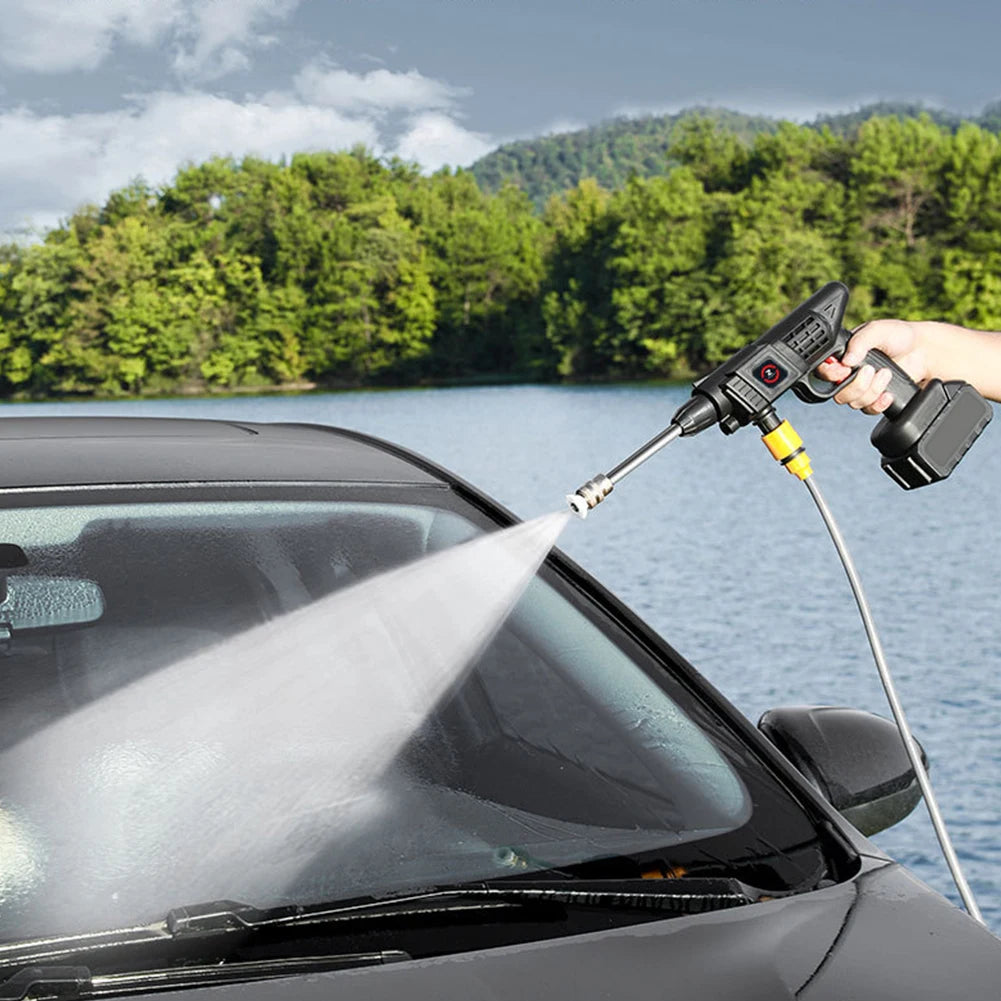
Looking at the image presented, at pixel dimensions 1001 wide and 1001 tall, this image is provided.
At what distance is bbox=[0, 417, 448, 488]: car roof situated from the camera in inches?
74.9

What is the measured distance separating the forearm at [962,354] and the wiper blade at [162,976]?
1.34 m

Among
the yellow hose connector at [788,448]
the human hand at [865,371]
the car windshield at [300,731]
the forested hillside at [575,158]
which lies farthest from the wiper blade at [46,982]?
the forested hillside at [575,158]

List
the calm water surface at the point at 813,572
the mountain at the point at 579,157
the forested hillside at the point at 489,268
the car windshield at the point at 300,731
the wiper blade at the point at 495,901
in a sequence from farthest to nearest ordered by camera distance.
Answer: the mountain at the point at 579,157 → the forested hillside at the point at 489,268 → the calm water surface at the point at 813,572 → the car windshield at the point at 300,731 → the wiper blade at the point at 495,901

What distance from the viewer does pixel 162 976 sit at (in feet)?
4.35

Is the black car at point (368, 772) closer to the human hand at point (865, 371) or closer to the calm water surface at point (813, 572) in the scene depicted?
the human hand at point (865, 371)

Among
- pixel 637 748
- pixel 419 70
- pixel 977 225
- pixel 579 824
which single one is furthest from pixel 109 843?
pixel 419 70

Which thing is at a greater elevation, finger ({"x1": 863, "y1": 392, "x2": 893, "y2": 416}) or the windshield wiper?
finger ({"x1": 863, "y1": 392, "x2": 893, "y2": 416})

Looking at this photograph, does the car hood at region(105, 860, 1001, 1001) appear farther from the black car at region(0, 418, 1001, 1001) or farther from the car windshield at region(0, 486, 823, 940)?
the car windshield at region(0, 486, 823, 940)

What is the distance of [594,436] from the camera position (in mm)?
32906

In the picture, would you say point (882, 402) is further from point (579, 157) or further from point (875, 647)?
point (579, 157)

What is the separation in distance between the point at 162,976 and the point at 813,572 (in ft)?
45.5

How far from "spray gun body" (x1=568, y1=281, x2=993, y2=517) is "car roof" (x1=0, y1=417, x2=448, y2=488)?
434 millimetres

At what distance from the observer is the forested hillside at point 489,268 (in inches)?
2352

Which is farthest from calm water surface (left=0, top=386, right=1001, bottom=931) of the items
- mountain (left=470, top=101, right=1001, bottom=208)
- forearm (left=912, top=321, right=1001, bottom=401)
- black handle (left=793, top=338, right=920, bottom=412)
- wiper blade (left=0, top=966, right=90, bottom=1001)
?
mountain (left=470, top=101, right=1001, bottom=208)
